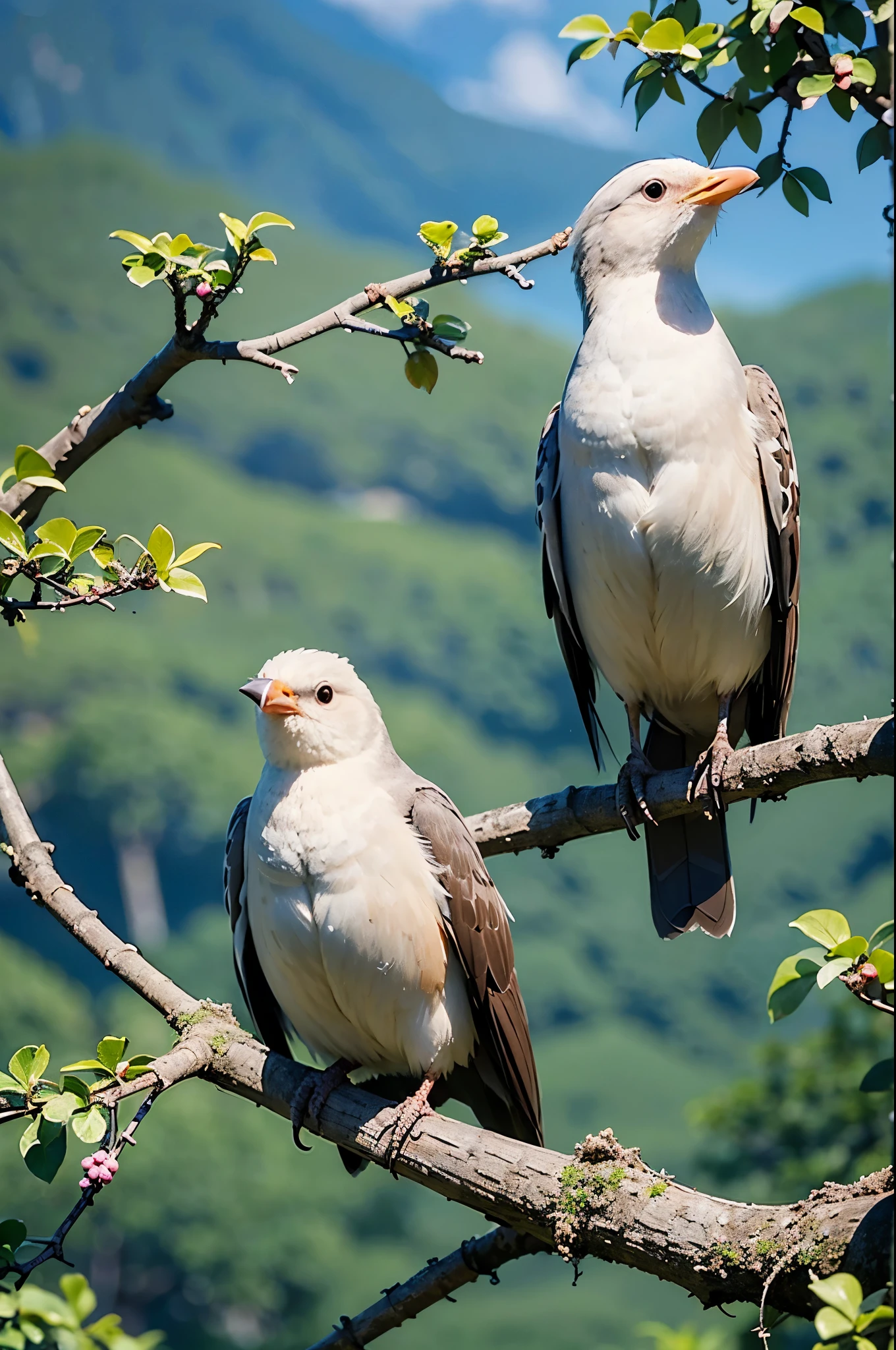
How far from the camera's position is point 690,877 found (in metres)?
3.79

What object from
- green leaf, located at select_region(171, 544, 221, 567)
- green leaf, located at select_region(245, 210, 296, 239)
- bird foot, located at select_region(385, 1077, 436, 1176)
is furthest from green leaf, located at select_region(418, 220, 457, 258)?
bird foot, located at select_region(385, 1077, 436, 1176)

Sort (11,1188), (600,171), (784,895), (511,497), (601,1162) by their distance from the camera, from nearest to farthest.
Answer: (601,1162), (11,1188), (784,895), (511,497), (600,171)

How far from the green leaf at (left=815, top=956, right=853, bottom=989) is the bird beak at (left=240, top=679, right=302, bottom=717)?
169 centimetres

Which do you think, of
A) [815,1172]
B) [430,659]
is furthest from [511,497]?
[815,1172]

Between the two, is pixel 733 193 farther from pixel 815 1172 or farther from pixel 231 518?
pixel 231 518

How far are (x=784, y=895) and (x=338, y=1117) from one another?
2119 cm

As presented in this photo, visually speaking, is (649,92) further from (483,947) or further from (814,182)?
(483,947)

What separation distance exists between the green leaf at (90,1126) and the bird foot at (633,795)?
1.63 metres

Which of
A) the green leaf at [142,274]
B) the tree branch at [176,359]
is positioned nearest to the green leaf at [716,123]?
the tree branch at [176,359]

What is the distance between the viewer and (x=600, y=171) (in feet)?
95.1

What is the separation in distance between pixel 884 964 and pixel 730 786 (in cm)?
126

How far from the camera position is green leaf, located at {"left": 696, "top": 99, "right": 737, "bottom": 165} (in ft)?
8.62

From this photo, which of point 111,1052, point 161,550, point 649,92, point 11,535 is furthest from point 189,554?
point 649,92

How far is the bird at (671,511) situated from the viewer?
11.1 feet
